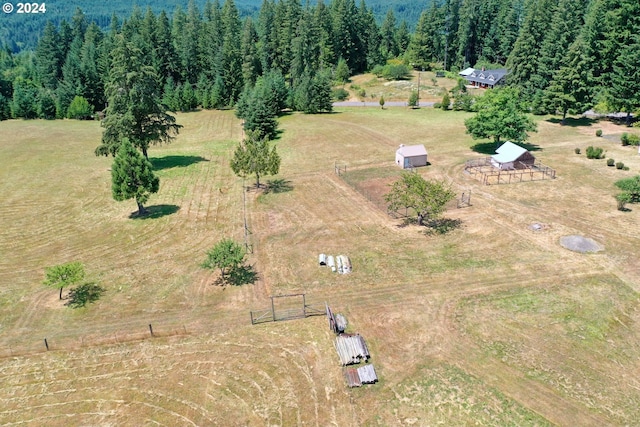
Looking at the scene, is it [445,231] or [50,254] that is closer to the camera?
[50,254]

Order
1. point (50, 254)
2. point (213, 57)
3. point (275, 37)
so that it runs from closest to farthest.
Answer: point (50, 254)
point (213, 57)
point (275, 37)

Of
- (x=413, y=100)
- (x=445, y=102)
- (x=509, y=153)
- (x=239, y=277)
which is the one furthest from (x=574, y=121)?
(x=239, y=277)

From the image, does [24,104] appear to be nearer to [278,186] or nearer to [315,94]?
[315,94]

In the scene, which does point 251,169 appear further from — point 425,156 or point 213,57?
point 213,57

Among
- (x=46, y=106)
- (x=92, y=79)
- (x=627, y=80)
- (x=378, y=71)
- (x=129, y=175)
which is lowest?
(x=129, y=175)

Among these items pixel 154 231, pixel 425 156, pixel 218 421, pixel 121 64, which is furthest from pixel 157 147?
pixel 218 421

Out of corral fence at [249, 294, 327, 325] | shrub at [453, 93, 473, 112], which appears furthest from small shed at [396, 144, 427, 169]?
shrub at [453, 93, 473, 112]

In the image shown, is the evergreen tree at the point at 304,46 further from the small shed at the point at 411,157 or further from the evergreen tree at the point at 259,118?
the small shed at the point at 411,157
